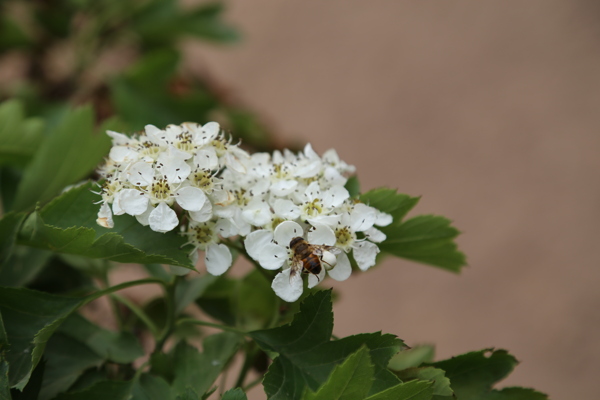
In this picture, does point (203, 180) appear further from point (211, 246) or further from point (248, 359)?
point (248, 359)

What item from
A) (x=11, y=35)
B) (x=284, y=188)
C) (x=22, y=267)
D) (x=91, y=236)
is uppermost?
(x=284, y=188)

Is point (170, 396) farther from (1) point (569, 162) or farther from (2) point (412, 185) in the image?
(1) point (569, 162)

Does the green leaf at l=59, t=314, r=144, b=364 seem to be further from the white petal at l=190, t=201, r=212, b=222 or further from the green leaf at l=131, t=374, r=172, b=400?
the white petal at l=190, t=201, r=212, b=222

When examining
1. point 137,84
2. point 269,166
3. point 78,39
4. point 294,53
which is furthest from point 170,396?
point 294,53

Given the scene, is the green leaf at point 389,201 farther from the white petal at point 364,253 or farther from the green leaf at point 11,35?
the green leaf at point 11,35

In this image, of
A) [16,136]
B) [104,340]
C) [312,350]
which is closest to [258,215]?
[312,350]

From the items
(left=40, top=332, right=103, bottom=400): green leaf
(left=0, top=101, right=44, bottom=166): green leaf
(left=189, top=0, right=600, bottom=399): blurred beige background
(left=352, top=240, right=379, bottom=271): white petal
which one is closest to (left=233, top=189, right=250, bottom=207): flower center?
(left=352, top=240, right=379, bottom=271): white petal

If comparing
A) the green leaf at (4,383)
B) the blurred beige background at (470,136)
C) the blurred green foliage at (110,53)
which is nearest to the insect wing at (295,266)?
the green leaf at (4,383)
